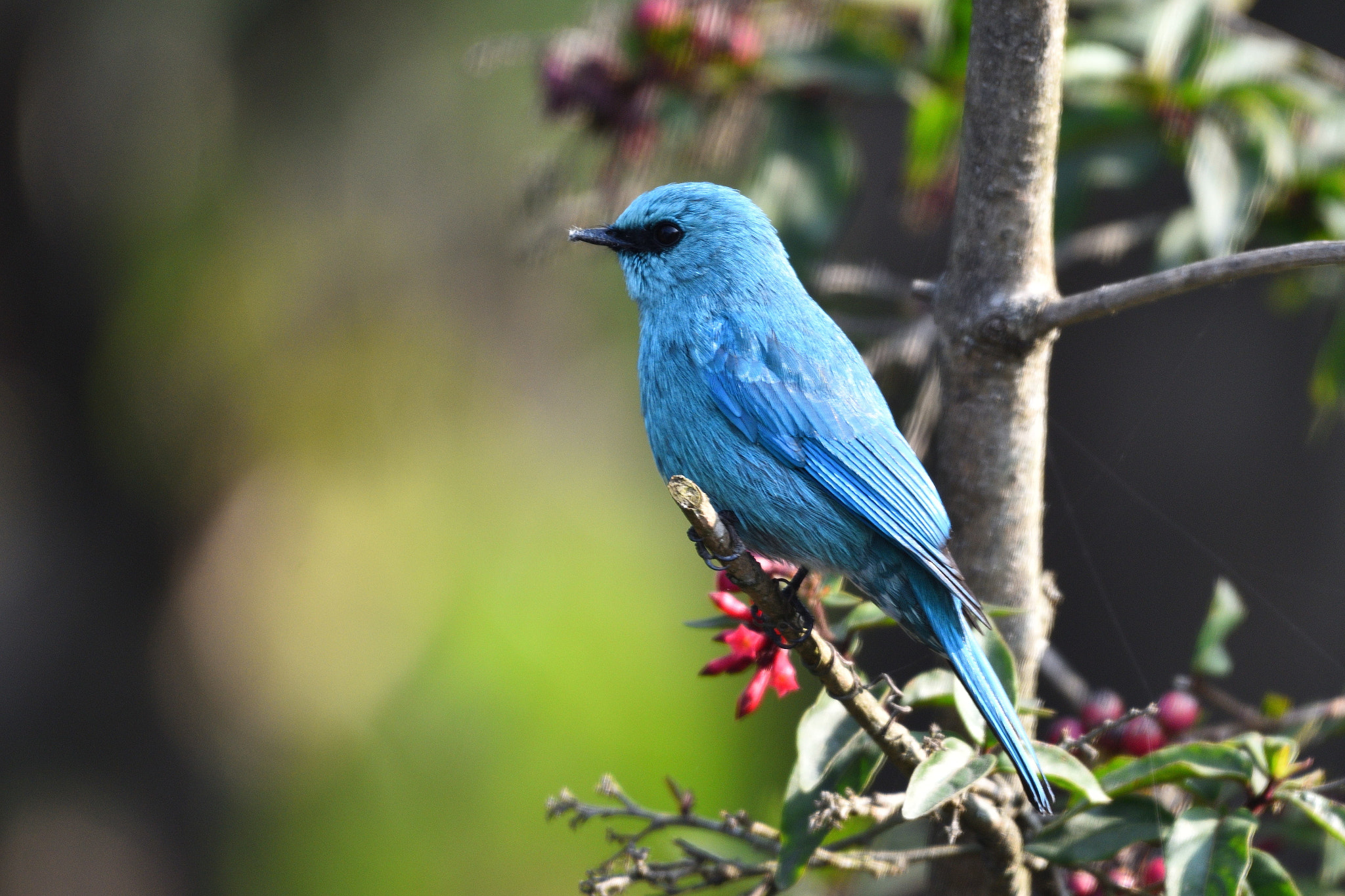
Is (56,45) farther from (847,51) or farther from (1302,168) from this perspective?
(1302,168)

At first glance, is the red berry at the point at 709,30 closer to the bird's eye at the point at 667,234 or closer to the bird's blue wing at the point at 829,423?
the bird's eye at the point at 667,234

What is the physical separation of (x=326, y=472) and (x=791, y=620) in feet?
13.5

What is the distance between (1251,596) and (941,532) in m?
2.17

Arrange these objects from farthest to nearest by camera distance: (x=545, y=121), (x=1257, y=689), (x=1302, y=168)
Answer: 1. (x=1257, y=689)
2. (x=545, y=121)
3. (x=1302, y=168)

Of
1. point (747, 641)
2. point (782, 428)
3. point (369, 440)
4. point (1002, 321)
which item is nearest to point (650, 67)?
point (782, 428)

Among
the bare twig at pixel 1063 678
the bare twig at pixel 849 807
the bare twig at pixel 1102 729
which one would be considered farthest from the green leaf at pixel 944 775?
the bare twig at pixel 1063 678

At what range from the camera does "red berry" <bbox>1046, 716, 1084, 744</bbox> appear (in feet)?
6.54

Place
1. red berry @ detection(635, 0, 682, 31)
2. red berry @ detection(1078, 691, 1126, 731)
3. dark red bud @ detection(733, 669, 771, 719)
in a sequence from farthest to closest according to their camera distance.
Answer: red berry @ detection(635, 0, 682, 31), red berry @ detection(1078, 691, 1126, 731), dark red bud @ detection(733, 669, 771, 719)

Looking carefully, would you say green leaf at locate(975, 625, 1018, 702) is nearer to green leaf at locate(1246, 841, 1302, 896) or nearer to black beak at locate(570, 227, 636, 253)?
green leaf at locate(1246, 841, 1302, 896)

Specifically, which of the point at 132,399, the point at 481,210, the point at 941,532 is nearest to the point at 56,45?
the point at 132,399

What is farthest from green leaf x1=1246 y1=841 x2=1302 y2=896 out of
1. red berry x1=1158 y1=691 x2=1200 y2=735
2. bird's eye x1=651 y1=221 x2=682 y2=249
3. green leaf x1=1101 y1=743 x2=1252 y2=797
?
bird's eye x1=651 y1=221 x2=682 y2=249

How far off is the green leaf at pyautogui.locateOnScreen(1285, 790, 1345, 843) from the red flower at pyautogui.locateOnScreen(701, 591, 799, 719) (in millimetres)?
789

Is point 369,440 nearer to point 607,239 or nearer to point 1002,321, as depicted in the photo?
point 607,239

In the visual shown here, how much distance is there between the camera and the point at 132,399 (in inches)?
219
